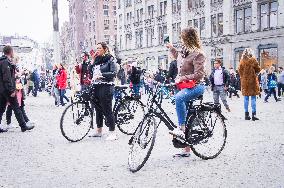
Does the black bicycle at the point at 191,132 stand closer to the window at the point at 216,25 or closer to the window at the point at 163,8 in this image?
the window at the point at 216,25

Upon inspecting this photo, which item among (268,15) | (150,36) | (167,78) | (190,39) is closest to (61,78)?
(167,78)

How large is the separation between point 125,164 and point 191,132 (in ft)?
3.65

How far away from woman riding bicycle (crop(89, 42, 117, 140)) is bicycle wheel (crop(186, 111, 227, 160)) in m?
2.45

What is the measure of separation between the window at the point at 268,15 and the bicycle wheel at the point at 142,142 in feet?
104

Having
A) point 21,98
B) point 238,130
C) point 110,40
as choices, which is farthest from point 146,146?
point 110,40

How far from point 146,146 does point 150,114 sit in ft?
1.55

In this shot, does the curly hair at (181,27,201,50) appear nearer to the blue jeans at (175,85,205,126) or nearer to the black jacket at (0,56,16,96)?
the blue jeans at (175,85,205,126)

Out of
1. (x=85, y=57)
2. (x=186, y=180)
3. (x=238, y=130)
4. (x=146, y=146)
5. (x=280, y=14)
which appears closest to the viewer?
(x=186, y=180)

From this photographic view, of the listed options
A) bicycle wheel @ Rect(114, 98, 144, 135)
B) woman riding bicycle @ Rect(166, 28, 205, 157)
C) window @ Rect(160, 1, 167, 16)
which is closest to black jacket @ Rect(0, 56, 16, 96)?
bicycle wheel @ Rect(114, 98, 144, 135)

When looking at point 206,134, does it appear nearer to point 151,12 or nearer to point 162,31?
point 162,31

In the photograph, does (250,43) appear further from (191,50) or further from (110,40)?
(110,40)

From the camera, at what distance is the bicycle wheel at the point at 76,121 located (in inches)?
306

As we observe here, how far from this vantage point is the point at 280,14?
1330 inches

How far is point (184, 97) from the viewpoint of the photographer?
A: 5980 millimetres
